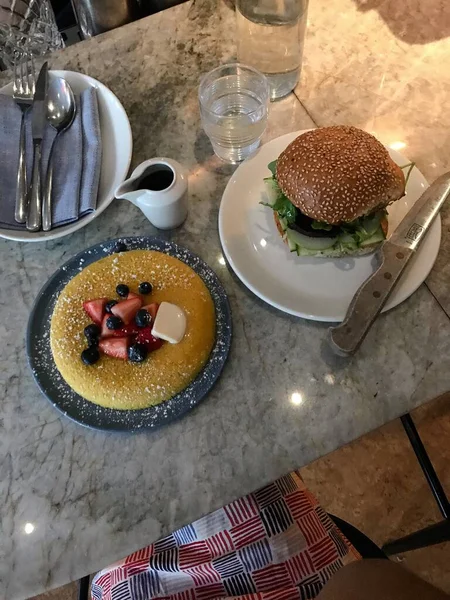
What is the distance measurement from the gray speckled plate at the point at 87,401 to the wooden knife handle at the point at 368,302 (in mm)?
199

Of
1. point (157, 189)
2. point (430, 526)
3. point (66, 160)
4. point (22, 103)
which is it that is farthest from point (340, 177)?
point (430, 526)

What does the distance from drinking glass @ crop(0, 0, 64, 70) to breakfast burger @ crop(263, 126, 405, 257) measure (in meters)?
0.79

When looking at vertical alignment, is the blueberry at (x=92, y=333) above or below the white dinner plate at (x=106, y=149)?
below

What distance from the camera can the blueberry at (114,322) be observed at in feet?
2.89

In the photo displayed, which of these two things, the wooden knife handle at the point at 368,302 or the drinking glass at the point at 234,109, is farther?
the drinking glass at the point at 234,109

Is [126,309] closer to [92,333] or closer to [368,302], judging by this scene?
[92,333]

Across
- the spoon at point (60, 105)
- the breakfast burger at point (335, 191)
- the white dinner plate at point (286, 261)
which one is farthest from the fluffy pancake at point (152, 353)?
the spoon at point (60, 105)

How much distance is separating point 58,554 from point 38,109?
879 mm

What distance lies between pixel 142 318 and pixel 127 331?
38mm

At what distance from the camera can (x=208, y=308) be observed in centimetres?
94

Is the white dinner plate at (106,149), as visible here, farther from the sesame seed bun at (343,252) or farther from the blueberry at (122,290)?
the sesame seed bun at (343,252)

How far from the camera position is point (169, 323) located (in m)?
0.87

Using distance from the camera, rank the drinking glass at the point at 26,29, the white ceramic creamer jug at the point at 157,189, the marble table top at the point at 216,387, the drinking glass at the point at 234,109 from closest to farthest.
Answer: the marble table top at the point at 216,387, the white ceramic creamer jug at the point at 157,189, the drinking glass at the point at 234,109, the drinking glass at the point at 26,29

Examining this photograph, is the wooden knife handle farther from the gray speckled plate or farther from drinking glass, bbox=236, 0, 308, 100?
drinking glass, bbox=236, 0, 308, 100
